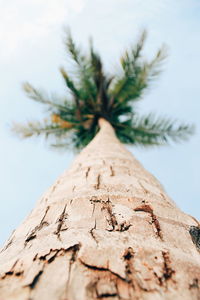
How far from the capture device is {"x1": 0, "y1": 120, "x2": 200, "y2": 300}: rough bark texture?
89cm

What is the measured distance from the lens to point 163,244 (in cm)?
121

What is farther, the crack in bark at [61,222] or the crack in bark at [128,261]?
the crack in bark at [61,222]

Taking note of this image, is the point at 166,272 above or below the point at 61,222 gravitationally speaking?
below

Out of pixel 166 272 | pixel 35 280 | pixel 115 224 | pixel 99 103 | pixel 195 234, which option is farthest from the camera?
pixel 99 103

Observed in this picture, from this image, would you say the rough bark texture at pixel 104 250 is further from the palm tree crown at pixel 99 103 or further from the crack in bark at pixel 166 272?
the palm tree crown at pixel 99 103

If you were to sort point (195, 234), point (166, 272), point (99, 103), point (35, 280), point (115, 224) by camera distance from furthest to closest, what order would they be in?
point (99, 103) → point (195, 234) → point (115, 224) → point (166, 272) → point (35, 280)

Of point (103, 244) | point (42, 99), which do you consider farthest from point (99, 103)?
point (103, 244)

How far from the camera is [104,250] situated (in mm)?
1085

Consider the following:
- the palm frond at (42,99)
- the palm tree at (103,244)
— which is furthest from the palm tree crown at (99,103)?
the palm tree at (103,244)

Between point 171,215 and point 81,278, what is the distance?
2.70 feet

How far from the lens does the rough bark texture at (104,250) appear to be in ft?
2.93

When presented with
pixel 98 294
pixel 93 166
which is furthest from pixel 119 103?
pixel 98 294

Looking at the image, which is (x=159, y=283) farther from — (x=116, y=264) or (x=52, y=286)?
(x=52, y=286)

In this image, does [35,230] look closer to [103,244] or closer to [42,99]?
[103,244]
